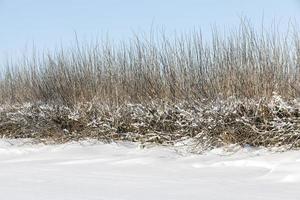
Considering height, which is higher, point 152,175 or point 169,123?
point 169,123

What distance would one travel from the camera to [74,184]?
440 centimetres

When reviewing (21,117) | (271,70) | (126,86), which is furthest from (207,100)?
(21,117)

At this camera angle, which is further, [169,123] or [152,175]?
[169,123]

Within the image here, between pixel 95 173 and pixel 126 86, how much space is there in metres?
3.22

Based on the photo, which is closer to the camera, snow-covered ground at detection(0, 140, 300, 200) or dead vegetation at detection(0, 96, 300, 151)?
snow-covered ground at detection(0, 140, 300, 200)

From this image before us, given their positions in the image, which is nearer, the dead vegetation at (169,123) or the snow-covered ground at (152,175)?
the snow-covered ground at (152,175)

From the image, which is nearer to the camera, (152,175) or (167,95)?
(152,175)

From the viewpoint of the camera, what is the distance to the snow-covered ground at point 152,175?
3805 mm

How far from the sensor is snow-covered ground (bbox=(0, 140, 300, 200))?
3.80 m

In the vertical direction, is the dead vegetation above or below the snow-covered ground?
above

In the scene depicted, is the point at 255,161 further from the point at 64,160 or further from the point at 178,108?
the point at 64,160

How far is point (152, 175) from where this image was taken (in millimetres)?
4656

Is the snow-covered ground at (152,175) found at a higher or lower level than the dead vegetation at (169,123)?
lower

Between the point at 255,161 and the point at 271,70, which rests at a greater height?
the point at 271,70
